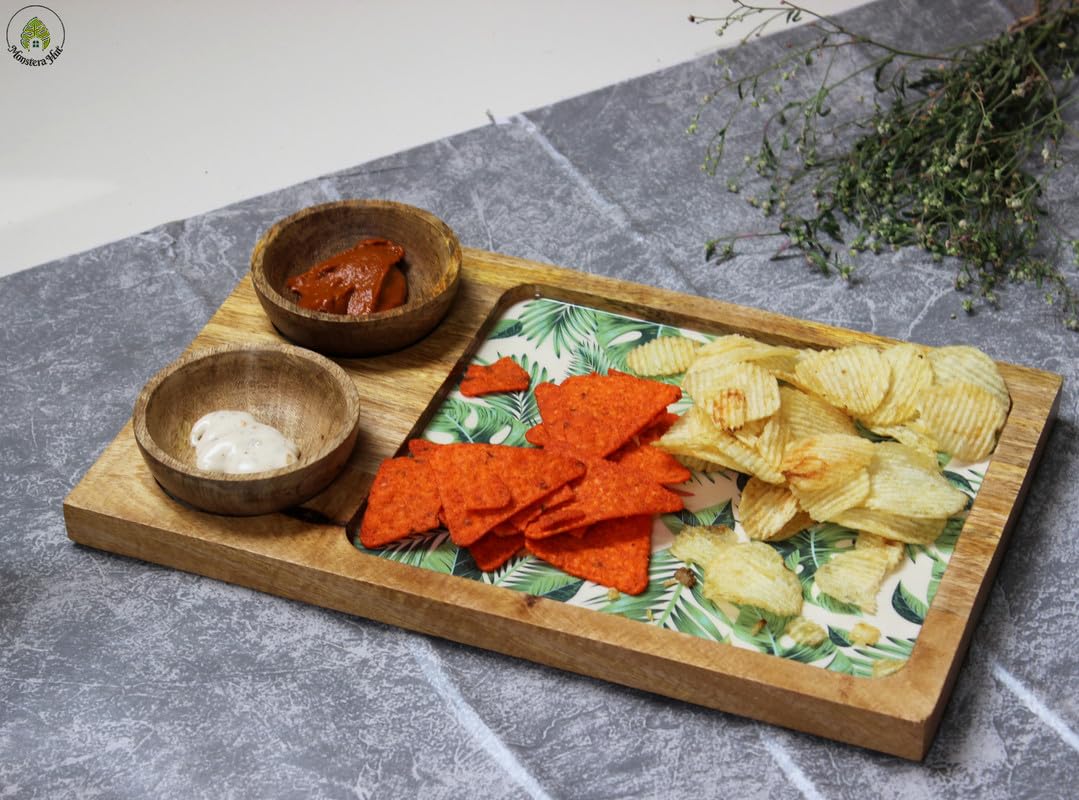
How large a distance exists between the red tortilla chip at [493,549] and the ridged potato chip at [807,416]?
46cm

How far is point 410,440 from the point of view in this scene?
8.05 feet

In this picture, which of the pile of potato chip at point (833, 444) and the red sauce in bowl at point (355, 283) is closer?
the pile of potato chip at point (833, 444)

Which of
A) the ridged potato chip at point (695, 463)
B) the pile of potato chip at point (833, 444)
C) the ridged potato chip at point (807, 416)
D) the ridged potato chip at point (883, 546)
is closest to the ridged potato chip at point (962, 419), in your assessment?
the pile of potato chip at point (833, 444)

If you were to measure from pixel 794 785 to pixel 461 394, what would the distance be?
0.90 m

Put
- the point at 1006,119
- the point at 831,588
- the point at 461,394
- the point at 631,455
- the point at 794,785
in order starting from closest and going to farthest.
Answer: the point at 794,785 < the point at 831,588 < the point at 631,455 < the point at 461,394 < the point at 1006,119

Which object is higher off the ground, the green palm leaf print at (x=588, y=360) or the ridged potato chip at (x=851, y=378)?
the ridged potato chip at (x=851, y=378)

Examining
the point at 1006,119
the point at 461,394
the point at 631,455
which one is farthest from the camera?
the point at 1006,119

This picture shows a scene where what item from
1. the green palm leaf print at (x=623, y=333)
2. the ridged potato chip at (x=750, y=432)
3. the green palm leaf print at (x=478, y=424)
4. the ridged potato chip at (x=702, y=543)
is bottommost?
the ridged potato chip at (x=702, y=543)

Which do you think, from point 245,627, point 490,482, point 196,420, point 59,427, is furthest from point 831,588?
point 59,427

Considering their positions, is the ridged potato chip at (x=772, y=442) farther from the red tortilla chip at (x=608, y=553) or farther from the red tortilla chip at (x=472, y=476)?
the red tortilla chip at (x=472, y=476)

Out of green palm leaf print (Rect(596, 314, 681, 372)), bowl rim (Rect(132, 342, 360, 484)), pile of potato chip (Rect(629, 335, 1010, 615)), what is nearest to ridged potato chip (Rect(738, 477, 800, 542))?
pile of potato chip (Rect(629, 335, 1010, 615))

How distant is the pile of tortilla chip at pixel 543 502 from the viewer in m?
2.23

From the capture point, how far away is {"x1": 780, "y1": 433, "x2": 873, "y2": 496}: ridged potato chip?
2242mm

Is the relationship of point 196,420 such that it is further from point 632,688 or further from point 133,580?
point 632,688
